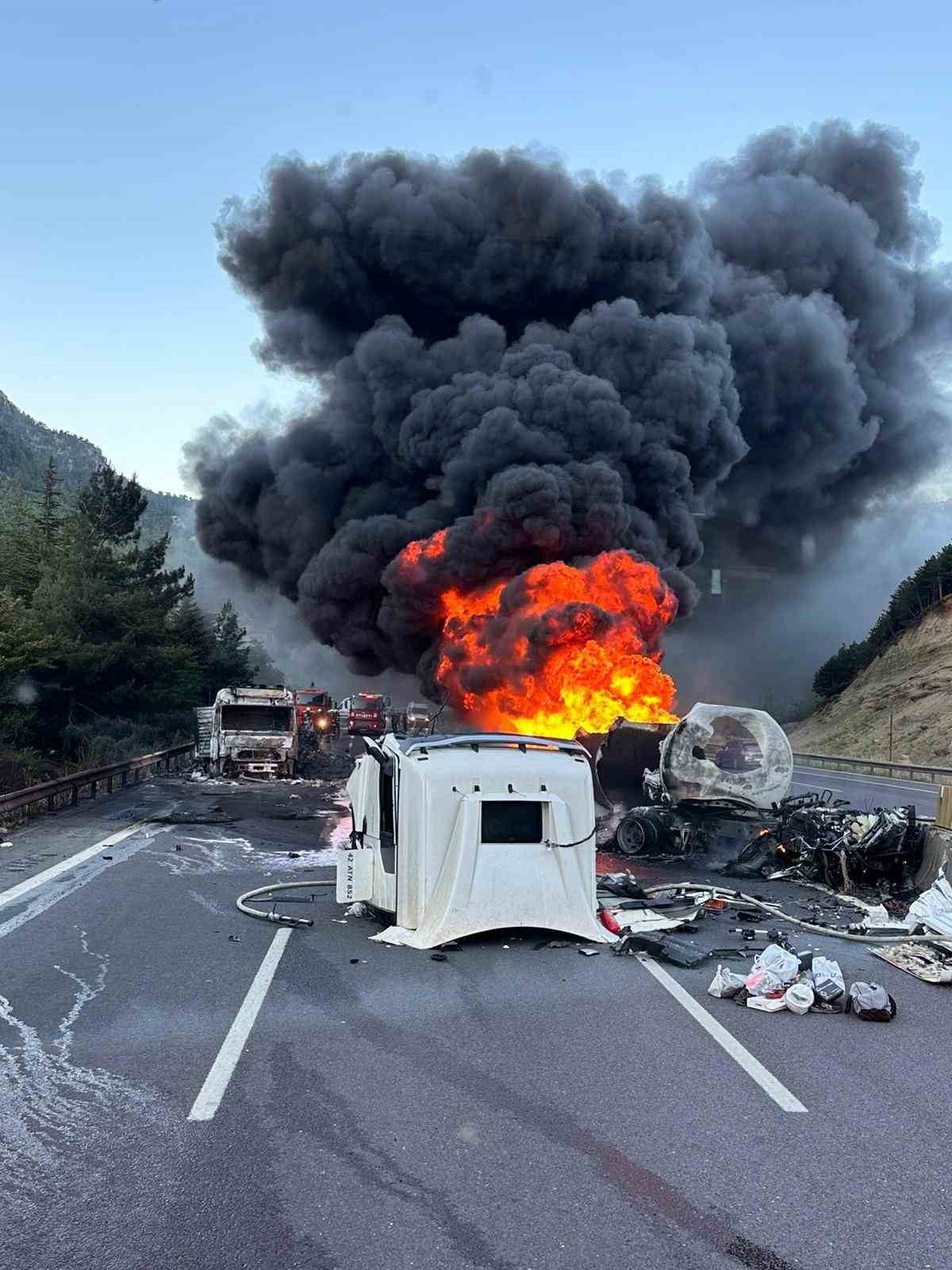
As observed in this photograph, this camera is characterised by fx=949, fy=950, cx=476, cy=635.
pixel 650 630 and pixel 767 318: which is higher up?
pixel 767 318

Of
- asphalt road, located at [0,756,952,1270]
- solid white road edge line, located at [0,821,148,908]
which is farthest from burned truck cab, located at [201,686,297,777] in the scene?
asphalt road, located at [0,756,952,1270]

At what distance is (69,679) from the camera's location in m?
30.5

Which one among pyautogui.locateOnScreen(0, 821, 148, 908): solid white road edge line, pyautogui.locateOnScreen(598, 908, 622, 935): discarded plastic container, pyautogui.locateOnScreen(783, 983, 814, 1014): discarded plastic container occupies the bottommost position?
pyautogui.locateOnScreen(0, 821, 148, 908): solid white road edge line

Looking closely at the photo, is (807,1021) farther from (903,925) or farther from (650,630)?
(650,630)

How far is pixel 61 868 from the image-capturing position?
11633mm

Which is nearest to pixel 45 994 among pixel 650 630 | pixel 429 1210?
pixel 429 1210

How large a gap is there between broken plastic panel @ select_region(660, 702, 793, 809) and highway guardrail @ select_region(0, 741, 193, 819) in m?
10.3

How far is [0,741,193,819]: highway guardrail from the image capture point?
15578mm

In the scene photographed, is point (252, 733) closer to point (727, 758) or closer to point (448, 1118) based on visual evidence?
point (727, 758)

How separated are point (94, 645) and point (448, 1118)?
93.1ft

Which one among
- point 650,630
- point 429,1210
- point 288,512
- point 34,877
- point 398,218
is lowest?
point 34,877

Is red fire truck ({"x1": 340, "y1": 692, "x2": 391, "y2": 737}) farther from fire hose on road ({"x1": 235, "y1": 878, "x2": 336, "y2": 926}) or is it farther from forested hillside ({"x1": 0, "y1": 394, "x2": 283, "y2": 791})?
fire hose on road ({"x1": 235, "y1": 878, "x2": 336, "y2": 926})

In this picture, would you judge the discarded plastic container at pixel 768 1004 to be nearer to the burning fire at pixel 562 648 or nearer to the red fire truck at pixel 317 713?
the burning fire at pixel 562 648

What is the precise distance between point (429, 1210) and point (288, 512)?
39.2 meters
